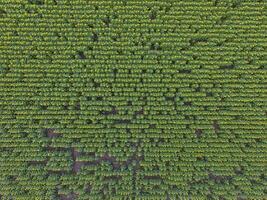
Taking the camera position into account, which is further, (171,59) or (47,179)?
(171,59)

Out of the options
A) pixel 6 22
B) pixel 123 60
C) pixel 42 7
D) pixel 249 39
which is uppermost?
pixel 42 7

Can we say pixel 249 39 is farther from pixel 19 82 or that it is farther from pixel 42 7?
pixel 19 82

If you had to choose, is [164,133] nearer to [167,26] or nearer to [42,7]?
[167,26]

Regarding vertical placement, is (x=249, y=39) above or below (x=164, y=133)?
above

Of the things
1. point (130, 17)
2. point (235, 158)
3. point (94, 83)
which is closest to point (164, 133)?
point (235, 158)

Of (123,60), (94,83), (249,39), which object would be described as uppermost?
(249,39)

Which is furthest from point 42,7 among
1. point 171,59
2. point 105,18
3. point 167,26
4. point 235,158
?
point 235,158
